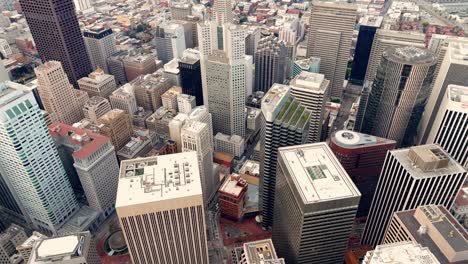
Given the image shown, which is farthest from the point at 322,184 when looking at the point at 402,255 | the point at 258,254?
the point at 258,254

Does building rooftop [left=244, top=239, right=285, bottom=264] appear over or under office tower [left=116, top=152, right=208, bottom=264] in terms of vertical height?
under

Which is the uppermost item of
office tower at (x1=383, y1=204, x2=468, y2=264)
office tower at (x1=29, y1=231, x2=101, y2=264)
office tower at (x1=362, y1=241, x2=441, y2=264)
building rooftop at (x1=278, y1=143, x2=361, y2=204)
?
building rooftop at (x1=278, y1=143, x2=361, y2=204)

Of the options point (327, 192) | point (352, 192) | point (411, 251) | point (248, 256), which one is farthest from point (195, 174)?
point (411, 251)

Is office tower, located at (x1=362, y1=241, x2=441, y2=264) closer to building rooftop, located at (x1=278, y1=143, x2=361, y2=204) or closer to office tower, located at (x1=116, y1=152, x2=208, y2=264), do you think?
building rooftop, located at (x1=278, y1=143, x2=361, y2=204)

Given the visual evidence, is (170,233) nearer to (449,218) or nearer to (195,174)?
(195,174)

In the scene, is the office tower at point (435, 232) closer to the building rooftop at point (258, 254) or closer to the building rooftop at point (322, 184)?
the building rooftop at point (322, 184)

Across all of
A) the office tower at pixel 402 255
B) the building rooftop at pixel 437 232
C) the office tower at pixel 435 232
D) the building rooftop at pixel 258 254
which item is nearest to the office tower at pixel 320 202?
the building rooftop at pixel 258 254

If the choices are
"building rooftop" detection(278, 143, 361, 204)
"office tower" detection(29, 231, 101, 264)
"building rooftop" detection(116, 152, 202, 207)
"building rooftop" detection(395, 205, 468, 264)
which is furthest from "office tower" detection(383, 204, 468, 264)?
"office tower" detection(29, 231, 101, 264)
